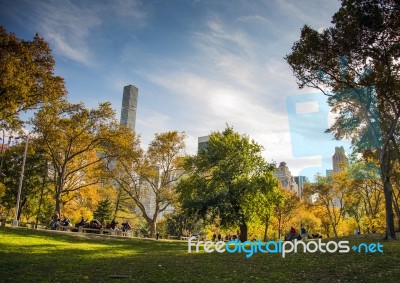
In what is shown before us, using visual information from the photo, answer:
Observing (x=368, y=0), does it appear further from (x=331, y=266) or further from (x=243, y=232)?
(x=243, y=232)

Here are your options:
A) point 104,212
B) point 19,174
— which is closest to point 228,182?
point 19,174

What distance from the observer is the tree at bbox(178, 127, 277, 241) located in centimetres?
3234

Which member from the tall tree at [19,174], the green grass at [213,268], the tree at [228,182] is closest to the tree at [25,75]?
the green grass at [213,268]

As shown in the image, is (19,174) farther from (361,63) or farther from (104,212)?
(361,63)

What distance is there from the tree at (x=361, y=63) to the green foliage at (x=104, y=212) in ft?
186

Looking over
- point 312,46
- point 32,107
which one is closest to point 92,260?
point 32,107

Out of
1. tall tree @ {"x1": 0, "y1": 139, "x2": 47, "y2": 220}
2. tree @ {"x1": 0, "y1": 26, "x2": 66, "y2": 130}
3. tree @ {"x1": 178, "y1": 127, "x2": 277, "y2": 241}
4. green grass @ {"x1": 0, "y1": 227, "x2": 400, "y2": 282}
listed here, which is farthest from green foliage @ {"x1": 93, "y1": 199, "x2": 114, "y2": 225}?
green grass @ {"x1": 0, "y1": 227, "x2": 400, "y2": 282}

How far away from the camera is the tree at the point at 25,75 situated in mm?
21656

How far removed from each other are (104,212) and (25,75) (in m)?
53.4

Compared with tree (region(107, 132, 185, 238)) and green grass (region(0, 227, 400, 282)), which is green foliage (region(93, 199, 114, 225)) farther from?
green grass (region(0, 227, 400, 282))

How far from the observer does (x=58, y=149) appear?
41.7 m

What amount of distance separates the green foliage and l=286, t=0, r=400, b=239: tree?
5673 cm

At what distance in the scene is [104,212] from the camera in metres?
71.7

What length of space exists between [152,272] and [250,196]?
71.4 ft
